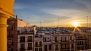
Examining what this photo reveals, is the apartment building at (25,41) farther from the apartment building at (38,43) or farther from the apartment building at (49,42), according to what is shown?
the apartment building at (38,43)

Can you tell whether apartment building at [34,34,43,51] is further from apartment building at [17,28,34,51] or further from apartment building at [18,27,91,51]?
A: apartment building at [17,28,34,51]

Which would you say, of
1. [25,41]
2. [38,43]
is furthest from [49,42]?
[25,41]

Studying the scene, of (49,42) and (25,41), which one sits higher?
(25,41)

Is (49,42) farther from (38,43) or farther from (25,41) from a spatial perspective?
(25,41)

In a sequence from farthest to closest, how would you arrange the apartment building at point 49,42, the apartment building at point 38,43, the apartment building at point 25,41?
the apartment building at point 38,43
the apartment building at point 49,42
the apartment building at point 25,41

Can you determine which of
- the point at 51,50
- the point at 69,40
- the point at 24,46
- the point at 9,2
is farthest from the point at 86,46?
the point at 9,2

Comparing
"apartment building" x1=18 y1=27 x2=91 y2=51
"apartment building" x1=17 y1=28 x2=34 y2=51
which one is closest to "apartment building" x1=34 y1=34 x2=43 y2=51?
"apartment building" x1=18 y1=27 x2=91 y2=51

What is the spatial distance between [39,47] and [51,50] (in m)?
2.22

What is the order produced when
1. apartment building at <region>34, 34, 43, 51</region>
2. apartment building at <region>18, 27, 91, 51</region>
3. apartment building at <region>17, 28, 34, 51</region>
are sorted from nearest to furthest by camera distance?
1. apartment building at <region>17, 28, 34, 51</region>
2. apartment building at <region>18, 27, 91, 51</region>
3. apartment building at <region>34, 34, 43, 51</region>

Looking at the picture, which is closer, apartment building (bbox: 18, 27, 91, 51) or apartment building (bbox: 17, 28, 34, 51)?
apartment building (bbox: 17, 28, 34, 51)

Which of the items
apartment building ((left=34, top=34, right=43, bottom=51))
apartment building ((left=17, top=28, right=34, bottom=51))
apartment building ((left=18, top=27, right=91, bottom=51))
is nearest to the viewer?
apartment building ((left=17, top=28, right=34, bottom=51))

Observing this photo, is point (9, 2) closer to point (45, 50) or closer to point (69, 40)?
point (45, 50)

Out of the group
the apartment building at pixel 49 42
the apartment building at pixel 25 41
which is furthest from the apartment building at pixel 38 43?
the apartment building at pixel 25 41

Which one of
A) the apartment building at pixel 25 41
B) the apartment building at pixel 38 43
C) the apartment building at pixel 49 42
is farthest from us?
the apartment building at pixel 38 43
